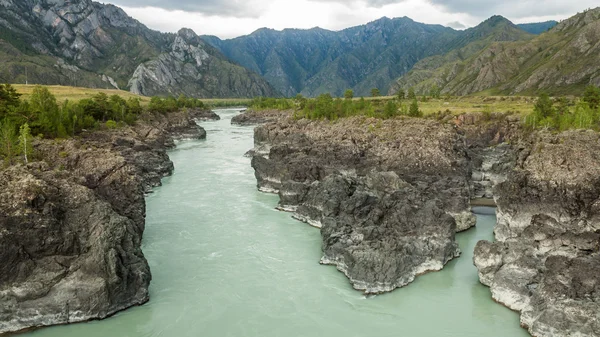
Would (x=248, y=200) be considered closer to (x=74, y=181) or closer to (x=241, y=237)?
(x=241, y=237)

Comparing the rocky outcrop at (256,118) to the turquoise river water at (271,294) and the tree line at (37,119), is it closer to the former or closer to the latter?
the tree line at (37,119)

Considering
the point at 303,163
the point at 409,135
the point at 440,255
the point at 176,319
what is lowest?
the point at 176,319

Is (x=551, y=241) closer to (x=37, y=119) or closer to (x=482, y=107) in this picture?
(x=37, y=119)

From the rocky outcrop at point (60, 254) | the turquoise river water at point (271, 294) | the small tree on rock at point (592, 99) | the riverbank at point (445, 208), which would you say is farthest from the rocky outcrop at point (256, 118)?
the rocky outcrop at point (60, 254)

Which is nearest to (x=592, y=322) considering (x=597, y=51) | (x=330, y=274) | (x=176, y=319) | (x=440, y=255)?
(x=440, y=255)

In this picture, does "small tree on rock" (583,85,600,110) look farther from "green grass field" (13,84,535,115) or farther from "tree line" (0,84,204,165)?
"tree line" (0,84,204,165)
